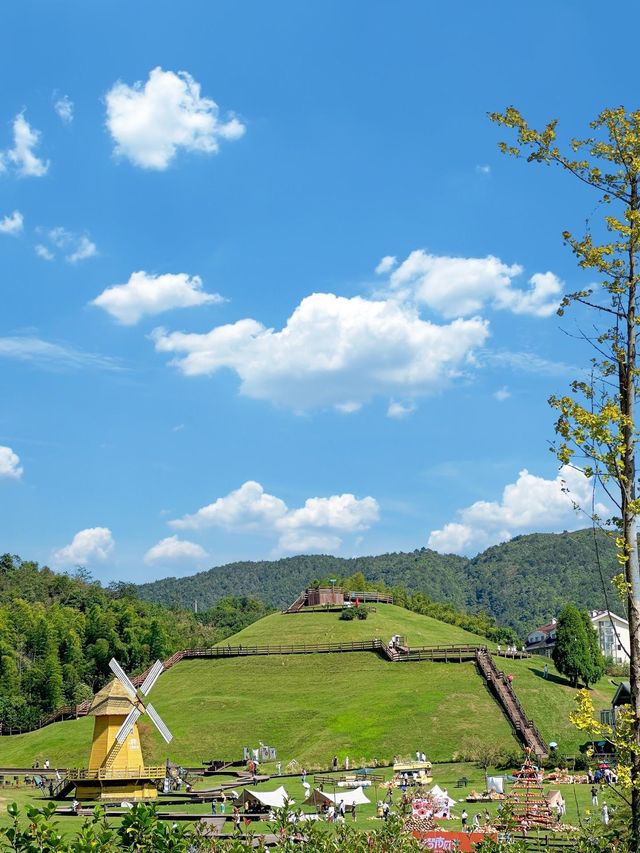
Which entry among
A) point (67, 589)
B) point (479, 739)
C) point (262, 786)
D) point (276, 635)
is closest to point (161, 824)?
point (262, 786)

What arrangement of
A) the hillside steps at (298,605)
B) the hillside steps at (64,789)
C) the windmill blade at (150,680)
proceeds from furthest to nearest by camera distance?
the hillside steps at (298,605)
the windmill blade at (150,680)
the hillside steps at (64,789)

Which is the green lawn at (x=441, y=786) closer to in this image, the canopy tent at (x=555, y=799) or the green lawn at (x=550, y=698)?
the canopy tent at (x=555, y=799)

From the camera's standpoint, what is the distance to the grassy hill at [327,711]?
2376 inches

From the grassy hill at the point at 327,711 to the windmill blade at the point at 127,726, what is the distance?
12642 millimetres

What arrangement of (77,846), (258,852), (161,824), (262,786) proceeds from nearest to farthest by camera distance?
(77,846) → (161,824) → (258,852) → (262,786)

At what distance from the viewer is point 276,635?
294 ft

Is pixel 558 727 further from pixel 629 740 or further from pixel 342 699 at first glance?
pixel 629 740

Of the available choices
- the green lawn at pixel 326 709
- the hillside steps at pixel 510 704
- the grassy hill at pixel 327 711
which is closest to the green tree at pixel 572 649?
the grassy hill at pixel 327 711

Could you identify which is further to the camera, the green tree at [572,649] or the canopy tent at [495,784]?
the green tree at [572,649]

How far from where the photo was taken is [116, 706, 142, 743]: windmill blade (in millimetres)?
51062

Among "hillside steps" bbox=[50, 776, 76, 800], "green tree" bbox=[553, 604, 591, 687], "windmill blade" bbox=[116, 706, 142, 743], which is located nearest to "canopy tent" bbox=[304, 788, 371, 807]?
"windmill blade" bbox=[116, 706, 142, 743]

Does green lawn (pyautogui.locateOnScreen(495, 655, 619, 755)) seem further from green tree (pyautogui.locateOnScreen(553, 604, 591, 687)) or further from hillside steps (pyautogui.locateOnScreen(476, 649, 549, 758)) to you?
green tree (pyautogui.locateOnScreen(553, 604, 591, 687))

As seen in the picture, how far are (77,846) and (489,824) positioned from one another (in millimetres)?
6311

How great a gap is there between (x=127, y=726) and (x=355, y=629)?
3973cm
